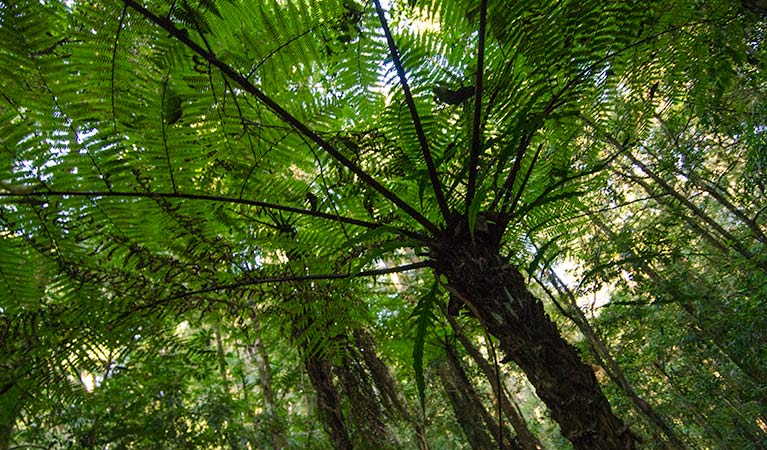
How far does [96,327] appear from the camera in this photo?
4.13 ft

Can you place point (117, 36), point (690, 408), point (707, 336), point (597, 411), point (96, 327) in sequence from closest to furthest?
1. point (597, 411)
2. point (117, 36)
3. point (96, 327)
4. point (707, 336)
5. point (690, 408)

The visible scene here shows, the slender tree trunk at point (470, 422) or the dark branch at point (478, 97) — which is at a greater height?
the slender tree trunk at point (470, 422)

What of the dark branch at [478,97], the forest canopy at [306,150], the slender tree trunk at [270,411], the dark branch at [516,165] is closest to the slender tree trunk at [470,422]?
the slender tree trunk at [270,411]

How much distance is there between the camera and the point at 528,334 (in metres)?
0.83

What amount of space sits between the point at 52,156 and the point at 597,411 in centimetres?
138

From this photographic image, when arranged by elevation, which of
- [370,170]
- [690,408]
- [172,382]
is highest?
[172,382]

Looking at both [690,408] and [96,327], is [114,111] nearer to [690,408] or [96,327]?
[96,327]

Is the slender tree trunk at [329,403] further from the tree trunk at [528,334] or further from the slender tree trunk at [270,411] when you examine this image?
the tree trunk at [528,334]

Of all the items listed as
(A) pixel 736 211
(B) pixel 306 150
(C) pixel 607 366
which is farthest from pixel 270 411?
(A) pixel 736 211

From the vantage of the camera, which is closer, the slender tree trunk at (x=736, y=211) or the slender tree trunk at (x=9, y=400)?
the slender tree trunk at (x=9, y=400)

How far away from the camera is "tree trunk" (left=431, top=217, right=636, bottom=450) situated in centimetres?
75

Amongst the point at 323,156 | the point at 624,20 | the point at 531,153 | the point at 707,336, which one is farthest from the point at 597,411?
the point at 707,336

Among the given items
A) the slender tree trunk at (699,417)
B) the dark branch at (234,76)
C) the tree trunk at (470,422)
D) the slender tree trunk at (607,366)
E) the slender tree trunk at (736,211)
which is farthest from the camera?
the slender tree trunk at (699,417)

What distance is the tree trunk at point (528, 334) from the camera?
2.45ft
